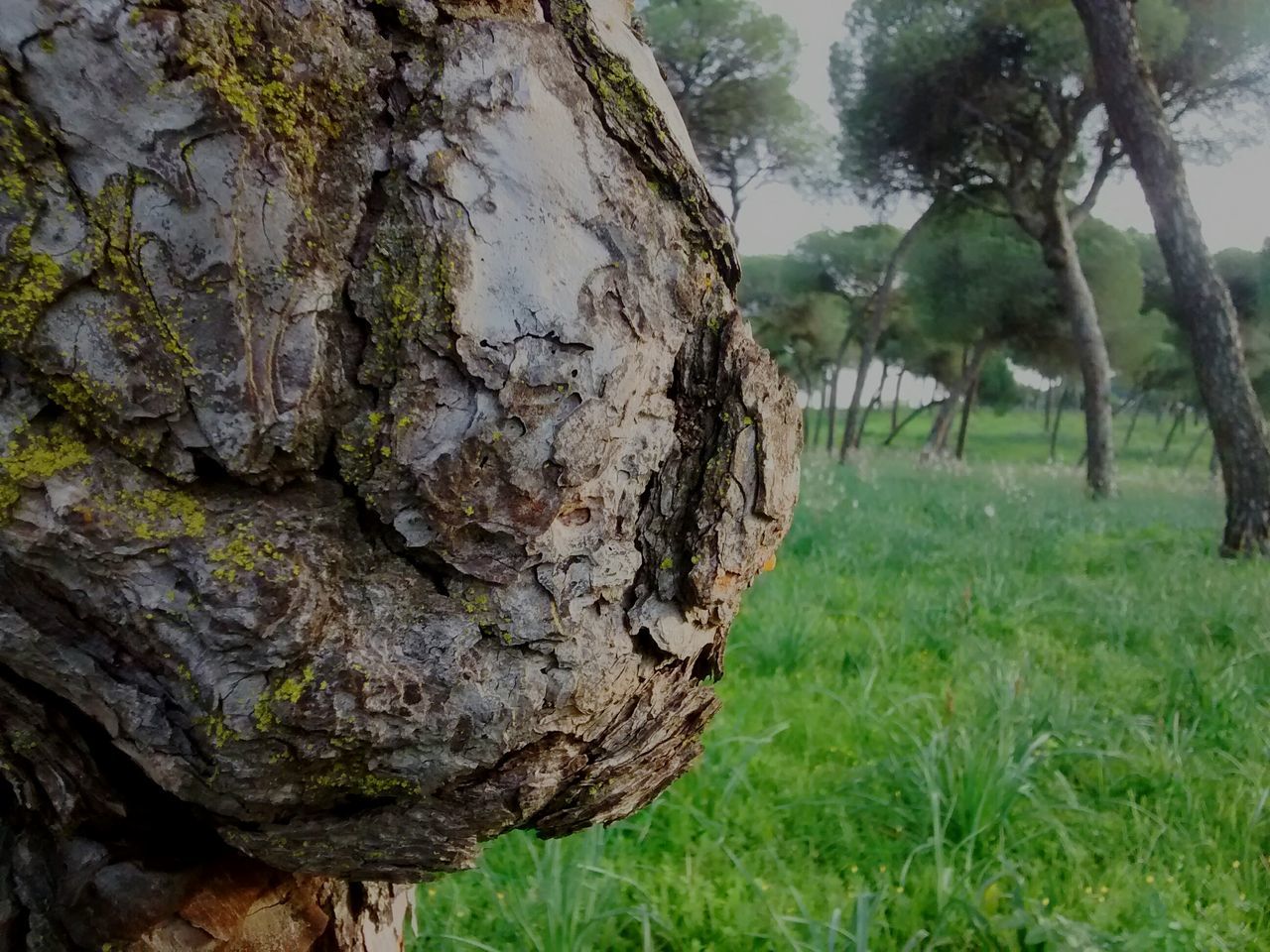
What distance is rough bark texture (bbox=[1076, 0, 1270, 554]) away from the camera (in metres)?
5.66

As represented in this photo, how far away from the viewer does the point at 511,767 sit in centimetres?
101

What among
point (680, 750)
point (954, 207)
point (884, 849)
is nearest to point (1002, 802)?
point (884, 849)

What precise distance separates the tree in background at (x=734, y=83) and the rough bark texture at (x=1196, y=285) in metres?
4.87

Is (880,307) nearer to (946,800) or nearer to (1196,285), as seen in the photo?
(1196,285)

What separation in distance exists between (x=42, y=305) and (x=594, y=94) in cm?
61

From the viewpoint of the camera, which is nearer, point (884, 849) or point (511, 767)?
point (511, 767)

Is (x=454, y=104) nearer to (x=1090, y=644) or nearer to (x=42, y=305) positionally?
(x=42, y=305)

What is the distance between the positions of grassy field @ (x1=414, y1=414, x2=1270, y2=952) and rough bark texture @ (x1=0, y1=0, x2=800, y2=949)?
108 cm

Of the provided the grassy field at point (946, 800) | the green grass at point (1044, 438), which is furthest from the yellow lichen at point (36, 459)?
the green grass at point (1044, 438)

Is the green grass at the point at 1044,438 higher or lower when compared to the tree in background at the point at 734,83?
lower

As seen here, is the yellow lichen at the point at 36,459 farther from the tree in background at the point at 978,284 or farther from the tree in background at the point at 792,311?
the tree in background at the point at 792,311

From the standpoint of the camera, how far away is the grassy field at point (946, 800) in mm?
2014

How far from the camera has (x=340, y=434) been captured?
0.90m

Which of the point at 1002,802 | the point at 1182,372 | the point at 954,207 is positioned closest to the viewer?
the point at 1002,802
